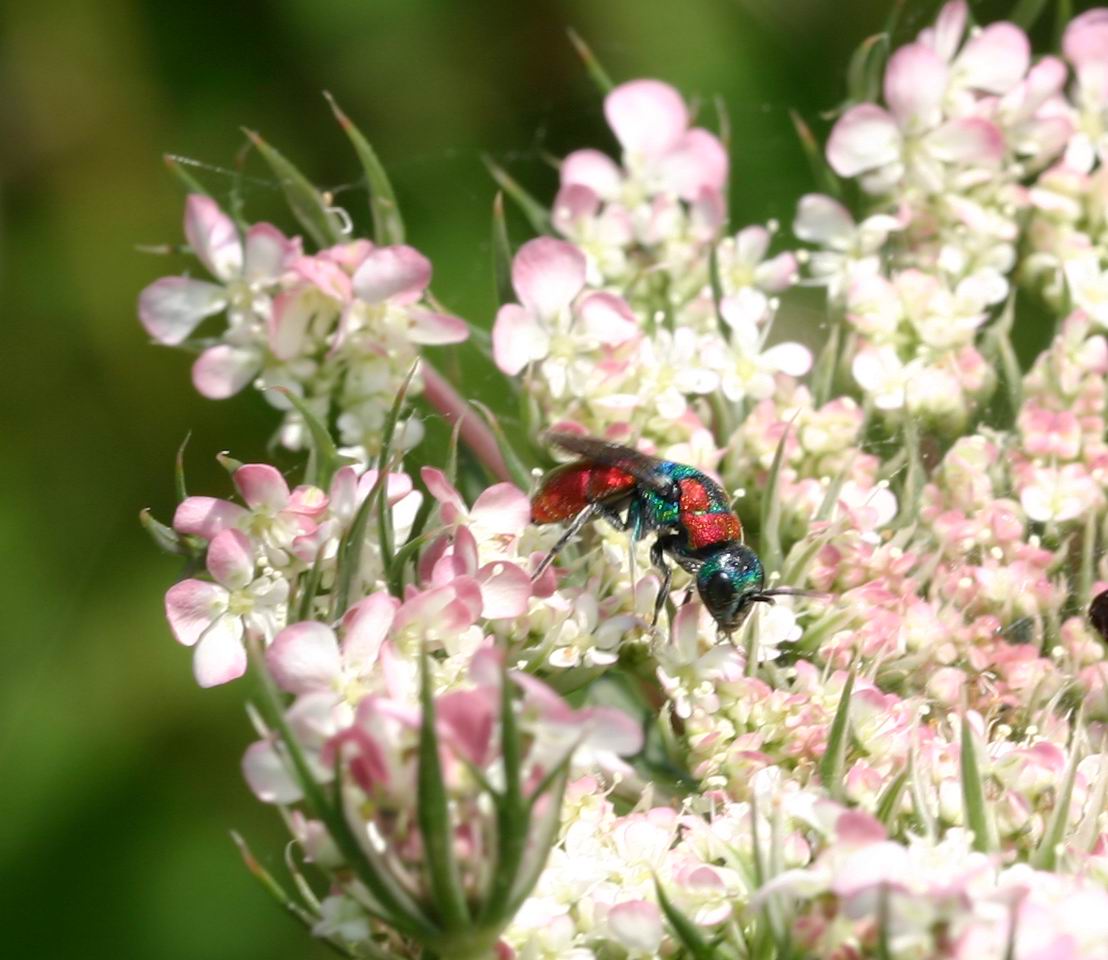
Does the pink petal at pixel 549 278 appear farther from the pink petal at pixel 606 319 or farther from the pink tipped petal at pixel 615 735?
the pink tipped petal at pixel 615 735

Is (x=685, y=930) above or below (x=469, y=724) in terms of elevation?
below

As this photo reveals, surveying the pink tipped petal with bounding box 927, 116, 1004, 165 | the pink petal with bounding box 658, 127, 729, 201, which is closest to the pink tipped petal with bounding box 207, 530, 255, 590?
the pink petal with bounding box 658, 127, 729, 201

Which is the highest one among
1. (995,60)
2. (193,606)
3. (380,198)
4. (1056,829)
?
(380,198)

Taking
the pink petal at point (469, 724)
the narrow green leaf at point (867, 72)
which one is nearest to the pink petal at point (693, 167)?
the narrow green leaf at point (867, 72)

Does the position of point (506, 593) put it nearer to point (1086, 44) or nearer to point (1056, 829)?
point (1056, 829)

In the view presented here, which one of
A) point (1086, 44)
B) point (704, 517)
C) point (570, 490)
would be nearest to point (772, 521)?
point (704, 517)

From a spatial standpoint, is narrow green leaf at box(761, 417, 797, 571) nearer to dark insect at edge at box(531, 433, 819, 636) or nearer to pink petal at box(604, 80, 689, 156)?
dark insect at edge at box(531, 433, 819, 636)

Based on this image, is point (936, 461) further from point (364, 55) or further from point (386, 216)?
point (364, 55)

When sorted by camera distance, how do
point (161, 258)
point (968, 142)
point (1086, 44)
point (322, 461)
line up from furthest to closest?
point (161, 258)
point (1086, 44)
point (968, 142)
point (322, 461)
